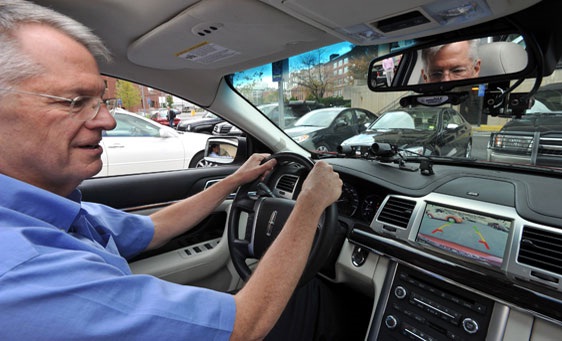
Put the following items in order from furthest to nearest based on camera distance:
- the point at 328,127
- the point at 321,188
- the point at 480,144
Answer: the point at 328,127, the point at 480,144, the point at 321,188

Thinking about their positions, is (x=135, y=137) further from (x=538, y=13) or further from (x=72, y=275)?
(x=538, y=13)

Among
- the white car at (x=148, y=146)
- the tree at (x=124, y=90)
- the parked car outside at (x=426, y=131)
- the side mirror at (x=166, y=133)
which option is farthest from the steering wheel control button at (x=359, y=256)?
the side mirror at (x=166, y=133)

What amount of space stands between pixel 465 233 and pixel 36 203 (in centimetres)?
167

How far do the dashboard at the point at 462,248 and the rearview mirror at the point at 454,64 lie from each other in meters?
0.55

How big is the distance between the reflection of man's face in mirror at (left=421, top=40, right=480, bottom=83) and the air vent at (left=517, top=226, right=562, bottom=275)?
802 mm

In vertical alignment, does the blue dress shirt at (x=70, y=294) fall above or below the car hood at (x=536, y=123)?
below

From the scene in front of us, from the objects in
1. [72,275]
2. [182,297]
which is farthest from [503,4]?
[72,275]

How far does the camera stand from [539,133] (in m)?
1.81

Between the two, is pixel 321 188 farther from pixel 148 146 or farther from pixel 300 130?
pixel 148 146

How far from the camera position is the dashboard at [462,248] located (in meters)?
1.29

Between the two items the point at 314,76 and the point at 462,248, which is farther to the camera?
the point at 314,76

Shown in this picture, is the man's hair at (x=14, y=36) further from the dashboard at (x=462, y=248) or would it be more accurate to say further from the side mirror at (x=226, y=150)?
the side mirror at (x=226, y=150)

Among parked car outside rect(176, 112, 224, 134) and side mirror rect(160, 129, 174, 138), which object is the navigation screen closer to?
parked car outside rect(176, 112, 224, 134)

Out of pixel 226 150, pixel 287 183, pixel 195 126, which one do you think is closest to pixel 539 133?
pixel 287 183
